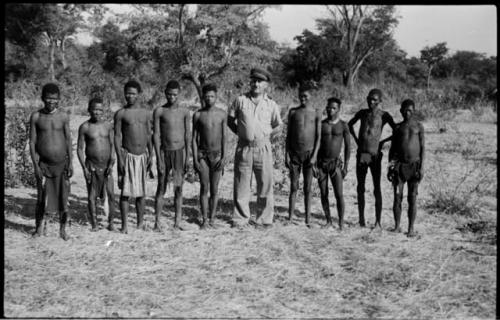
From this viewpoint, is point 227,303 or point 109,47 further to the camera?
point 109,47

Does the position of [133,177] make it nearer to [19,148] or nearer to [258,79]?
[258,79]

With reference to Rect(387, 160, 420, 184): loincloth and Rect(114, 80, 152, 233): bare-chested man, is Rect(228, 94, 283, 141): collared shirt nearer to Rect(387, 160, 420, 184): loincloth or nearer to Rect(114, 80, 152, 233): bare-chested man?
Rect(114, 80, 152, 233): bare-chested man

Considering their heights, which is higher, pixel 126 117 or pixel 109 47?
pixel 109 47

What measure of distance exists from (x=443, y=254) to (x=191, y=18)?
1744 cm

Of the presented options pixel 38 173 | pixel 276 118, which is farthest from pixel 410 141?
pixel 38 173

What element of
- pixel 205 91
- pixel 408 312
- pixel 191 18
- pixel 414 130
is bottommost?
pixel 408 312

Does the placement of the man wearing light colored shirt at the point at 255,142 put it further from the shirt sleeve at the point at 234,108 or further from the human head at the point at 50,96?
the human head at the point at 50,96

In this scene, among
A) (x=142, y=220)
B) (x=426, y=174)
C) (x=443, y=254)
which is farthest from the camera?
(x=426, y=174)

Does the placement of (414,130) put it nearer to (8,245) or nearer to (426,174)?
(426,174)

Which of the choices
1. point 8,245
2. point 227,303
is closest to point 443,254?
point 227,303

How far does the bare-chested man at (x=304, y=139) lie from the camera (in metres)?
5.14

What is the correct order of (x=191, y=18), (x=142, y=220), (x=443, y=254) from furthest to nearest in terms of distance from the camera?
(x=191, y=18) < (x=142, y=220) < (x=443, y=254)

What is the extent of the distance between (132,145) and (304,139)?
5.59ft

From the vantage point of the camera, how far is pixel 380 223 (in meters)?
5.34
